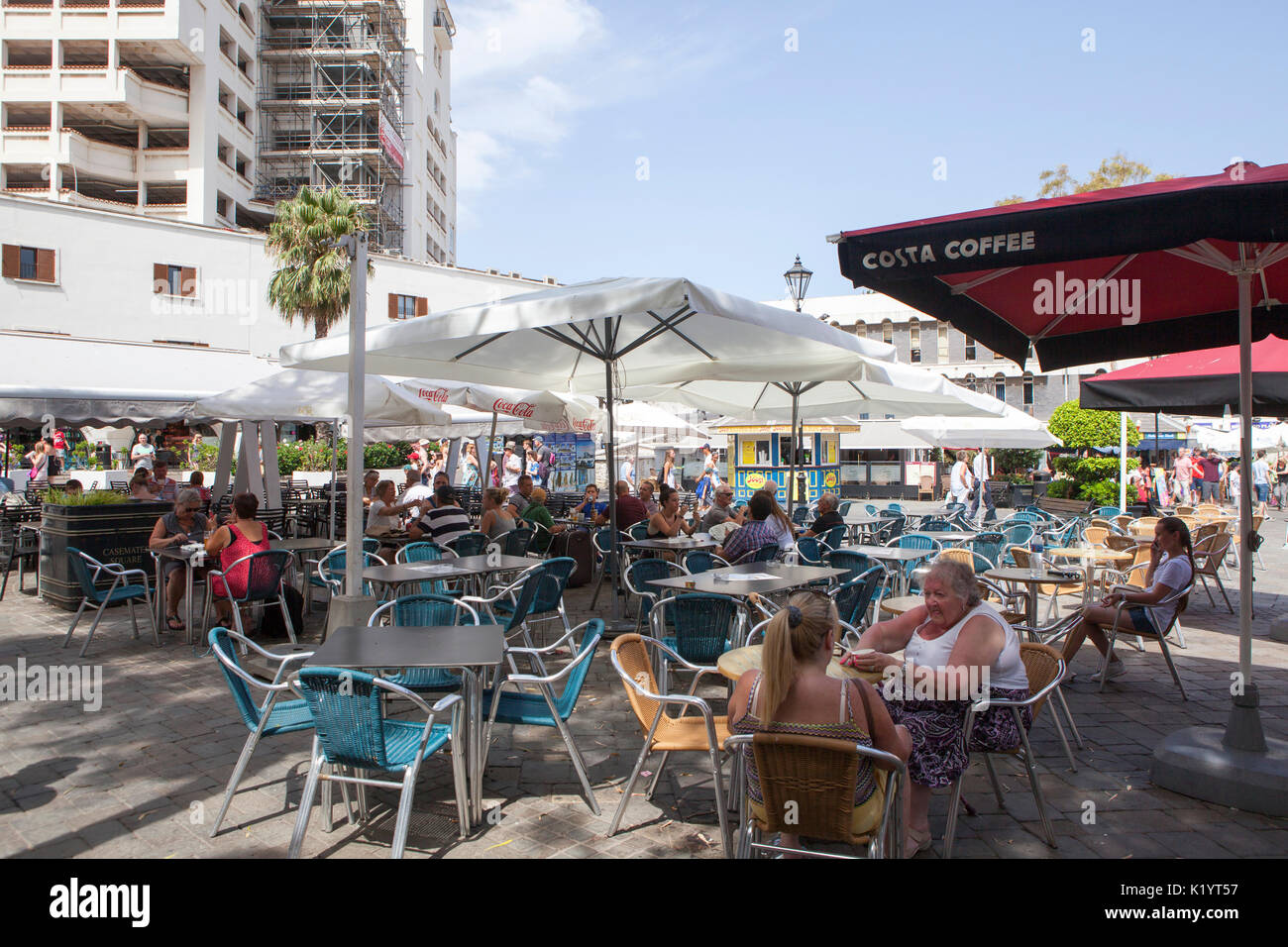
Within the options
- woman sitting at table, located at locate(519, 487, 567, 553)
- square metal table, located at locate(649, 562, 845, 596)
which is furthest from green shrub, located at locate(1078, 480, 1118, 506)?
square metal table, located at locate(649, 562, 845, 596)

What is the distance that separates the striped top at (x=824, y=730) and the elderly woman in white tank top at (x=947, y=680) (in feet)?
2.04

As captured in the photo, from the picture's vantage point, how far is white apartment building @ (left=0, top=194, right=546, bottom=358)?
2903cm

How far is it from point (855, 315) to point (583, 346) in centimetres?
4564

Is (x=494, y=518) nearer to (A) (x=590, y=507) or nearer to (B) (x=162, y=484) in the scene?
(A) (x=590, y=507)

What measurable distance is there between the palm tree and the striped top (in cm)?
2538

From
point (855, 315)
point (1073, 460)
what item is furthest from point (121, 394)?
point (855, 315)

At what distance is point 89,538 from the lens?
8672 mm

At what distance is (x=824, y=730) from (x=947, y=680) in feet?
3.61

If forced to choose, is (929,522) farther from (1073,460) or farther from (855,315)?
(855,315)

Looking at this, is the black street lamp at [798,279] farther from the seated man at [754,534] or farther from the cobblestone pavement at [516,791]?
the cobblestone pavement at [516,791]

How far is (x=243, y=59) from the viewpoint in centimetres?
4244

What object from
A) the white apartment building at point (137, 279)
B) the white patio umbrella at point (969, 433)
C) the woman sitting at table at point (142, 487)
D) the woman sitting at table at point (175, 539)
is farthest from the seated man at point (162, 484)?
the white apartment building at point (137, 279)

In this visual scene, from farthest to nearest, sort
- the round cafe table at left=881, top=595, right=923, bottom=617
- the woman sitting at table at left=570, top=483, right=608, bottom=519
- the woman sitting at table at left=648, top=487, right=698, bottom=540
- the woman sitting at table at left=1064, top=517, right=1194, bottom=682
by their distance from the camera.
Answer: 1. the woman sitting at table at left=570, top=483, right=608, bottom=519
2. the woman sitting at table at left=648, top=487, right=698, bottom=540
3. the woman sitting at table at left=1064, top=517, right=1194, bottom=682
4. the round cafe table at left=881, top=595, right=923, bottom=617

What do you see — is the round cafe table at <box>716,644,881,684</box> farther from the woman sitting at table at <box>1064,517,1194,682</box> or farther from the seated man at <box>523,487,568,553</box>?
the seated man at <box>523,487,568,553</box>
